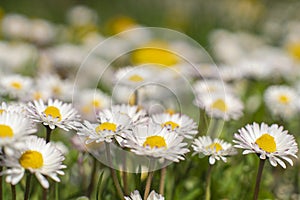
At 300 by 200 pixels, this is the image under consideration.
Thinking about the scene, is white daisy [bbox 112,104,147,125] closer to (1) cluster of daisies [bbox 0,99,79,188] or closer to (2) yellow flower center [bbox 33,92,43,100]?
(1) cluster of daisies [bbox 0,99,79,188]

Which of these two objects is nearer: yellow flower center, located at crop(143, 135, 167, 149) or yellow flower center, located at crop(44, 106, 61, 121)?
yellow flower center, located at crop(143, 135, 167, 149)

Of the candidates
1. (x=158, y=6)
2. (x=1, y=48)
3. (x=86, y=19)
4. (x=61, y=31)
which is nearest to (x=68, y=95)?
(x=1, y=48)

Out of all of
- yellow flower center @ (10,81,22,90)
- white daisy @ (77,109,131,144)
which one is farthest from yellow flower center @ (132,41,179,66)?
white daisy @ (77,109,131,144)

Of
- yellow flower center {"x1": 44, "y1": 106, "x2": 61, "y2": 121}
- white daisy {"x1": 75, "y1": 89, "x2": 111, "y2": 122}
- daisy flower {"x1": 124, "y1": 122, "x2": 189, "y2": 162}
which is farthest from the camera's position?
white daisy {"x1": 75, "y1": 89, "x2": 111, "y2": 122}

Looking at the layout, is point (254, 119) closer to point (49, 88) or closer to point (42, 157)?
point (49, 88)

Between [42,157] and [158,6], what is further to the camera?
[158,6]
